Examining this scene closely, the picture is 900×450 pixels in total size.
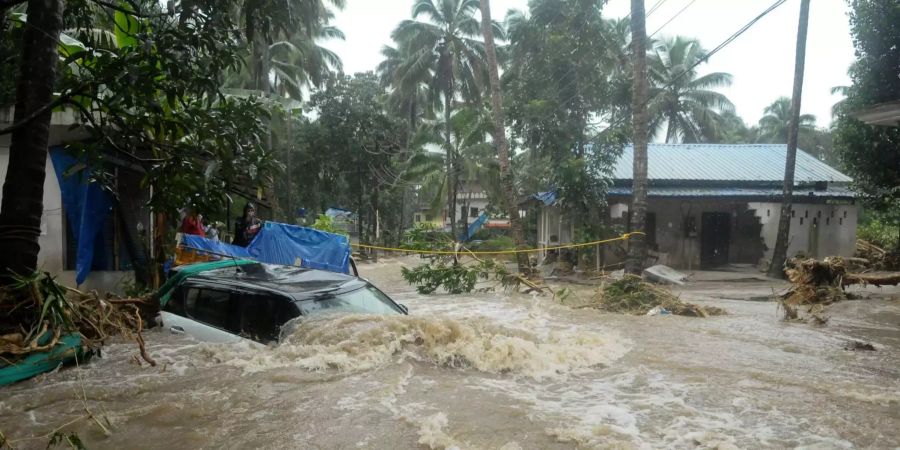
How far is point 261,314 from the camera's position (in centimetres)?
636

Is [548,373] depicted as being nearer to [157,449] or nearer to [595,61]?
[157,449]

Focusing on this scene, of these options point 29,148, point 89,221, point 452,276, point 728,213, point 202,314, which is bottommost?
point 452,276

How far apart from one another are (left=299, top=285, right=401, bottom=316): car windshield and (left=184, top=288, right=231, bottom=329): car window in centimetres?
95

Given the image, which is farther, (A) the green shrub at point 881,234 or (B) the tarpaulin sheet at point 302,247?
(A) the green shrub at point 881,234

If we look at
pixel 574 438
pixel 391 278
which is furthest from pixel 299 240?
pixel 574 438

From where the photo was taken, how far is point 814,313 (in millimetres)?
10750

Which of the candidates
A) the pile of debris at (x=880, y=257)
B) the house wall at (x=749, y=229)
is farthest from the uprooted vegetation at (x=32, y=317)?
the pile of debris at (x=880, y=257)

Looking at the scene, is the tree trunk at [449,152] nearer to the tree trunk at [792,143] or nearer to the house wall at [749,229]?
the house wall at [749,229]

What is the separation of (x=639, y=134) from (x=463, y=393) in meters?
11.6

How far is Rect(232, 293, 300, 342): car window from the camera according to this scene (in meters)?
6.30

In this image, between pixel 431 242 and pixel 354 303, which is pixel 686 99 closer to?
pixel 431 242

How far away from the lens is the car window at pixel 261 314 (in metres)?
6.30

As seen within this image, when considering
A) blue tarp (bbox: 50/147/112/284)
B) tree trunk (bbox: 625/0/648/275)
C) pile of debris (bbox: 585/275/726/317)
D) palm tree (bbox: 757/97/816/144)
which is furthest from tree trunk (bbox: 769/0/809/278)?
palm tree (bbox: 757/97/816/144)

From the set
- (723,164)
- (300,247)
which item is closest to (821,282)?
(723,164)
